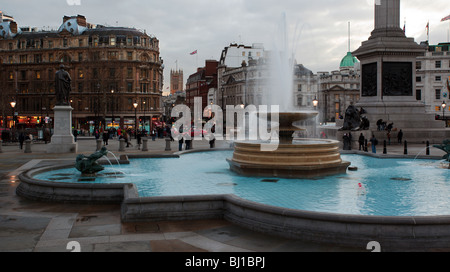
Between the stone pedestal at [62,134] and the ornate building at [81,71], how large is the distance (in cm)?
5333

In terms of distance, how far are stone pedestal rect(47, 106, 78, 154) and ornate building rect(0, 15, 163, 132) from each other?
53.3 m

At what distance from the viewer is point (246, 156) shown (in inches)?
663

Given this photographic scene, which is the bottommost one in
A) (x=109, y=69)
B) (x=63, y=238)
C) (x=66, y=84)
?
(x=63, y=238)

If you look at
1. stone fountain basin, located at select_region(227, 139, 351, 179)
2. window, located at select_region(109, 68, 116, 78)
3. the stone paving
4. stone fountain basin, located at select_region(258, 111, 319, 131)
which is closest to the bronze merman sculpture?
the stone paving

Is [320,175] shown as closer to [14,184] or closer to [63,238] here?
[63,238]

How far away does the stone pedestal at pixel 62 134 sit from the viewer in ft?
96.0

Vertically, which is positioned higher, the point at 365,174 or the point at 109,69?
the point at 109,69

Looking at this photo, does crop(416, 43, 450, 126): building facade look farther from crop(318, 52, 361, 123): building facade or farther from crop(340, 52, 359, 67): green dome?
crop(340, 52, 359, 67): green dome

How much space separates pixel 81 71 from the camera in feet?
283

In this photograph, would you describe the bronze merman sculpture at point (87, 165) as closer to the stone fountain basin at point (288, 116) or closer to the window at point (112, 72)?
the stone fountain basin at point (288, 116)

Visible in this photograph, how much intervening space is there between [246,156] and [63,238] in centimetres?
938

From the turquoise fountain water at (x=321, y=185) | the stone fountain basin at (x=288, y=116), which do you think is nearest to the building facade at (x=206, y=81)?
the stone fountain basin at (x=288, y=116)

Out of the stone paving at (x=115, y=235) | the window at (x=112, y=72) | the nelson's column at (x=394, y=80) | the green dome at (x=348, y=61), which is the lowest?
the stone paving at (x=115, y=235)

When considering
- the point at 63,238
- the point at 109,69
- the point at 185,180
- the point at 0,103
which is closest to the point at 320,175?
the point at 185,180
